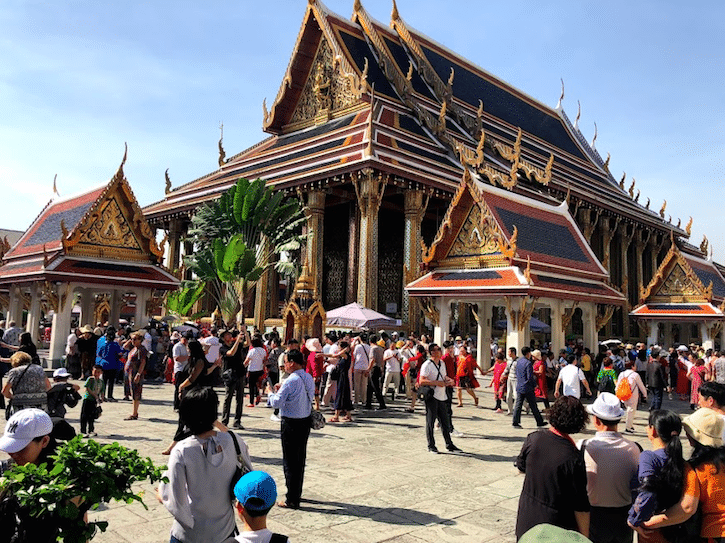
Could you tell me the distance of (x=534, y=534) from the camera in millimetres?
1501

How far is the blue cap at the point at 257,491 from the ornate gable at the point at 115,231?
15551 millimetres

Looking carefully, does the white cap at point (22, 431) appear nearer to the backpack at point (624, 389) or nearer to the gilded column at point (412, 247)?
the backpack at point (624, 389)

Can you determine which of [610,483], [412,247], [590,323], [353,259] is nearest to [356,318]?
[353,259]

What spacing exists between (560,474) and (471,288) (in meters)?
10.7

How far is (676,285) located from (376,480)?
19708 millimetres

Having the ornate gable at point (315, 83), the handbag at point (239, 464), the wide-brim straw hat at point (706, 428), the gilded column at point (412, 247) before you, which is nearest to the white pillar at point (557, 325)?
the gilded column at point (412, 247)

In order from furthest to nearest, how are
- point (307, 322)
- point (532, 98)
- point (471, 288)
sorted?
point (532, 98) < point (307, 322) < point (471, 288)

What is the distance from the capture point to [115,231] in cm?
1686

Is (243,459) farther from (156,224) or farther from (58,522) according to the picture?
(156,224)

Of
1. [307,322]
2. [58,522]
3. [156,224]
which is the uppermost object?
[156,224]

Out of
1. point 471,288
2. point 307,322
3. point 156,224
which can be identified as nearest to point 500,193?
point 471,288

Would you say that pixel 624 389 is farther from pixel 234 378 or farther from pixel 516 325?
pixel 234 378

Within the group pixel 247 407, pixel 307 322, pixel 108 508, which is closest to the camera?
pixel 108 508

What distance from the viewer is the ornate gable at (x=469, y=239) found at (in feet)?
45.2
